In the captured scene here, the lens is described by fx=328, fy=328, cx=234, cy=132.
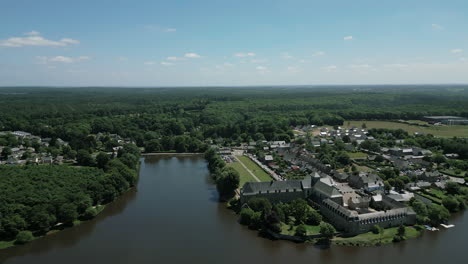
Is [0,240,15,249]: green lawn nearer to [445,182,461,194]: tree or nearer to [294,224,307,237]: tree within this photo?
[294,224,307,237]: tree

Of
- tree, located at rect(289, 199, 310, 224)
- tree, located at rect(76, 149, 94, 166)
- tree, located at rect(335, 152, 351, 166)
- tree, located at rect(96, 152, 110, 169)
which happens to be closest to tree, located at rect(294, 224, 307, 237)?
tree, located at rect(289, 199, 310, 224)

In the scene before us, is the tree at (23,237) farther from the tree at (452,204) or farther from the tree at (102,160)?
the tree at (452,204)

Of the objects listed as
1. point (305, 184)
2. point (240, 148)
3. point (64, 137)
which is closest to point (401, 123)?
point (240, 148)

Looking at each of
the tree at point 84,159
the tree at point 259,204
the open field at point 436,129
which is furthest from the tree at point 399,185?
the open field at point 436,129

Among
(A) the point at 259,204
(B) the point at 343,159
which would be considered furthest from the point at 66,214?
(B) the point at 343,159

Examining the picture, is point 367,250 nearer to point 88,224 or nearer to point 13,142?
point 88,224

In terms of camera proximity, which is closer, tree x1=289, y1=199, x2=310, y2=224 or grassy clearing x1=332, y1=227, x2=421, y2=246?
grassy clearing x1=332, y1=227, x2=421, y2=246
